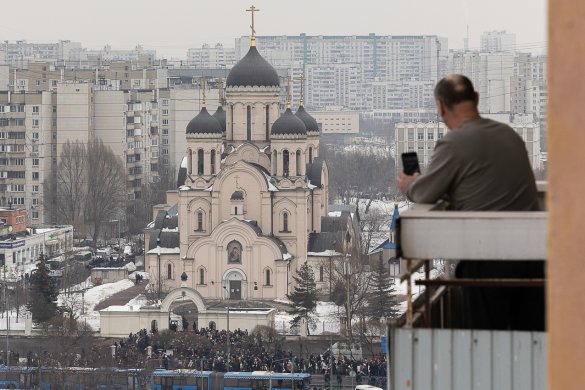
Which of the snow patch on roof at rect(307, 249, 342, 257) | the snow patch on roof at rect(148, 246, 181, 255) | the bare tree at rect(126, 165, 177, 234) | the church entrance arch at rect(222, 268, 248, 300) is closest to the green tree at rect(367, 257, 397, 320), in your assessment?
the church entrance arch at rect(222, 268, 248, 300)

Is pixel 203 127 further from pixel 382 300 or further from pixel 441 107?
pixel 441 107

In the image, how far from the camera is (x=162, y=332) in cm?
2944

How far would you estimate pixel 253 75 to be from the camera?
36938 millimetres

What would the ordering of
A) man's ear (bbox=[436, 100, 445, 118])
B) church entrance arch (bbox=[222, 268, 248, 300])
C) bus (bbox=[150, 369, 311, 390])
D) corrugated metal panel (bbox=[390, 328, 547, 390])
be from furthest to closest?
church entrance arch (bbox=[222, 268, 248, 300]) < bus (bbox=[150, 369, 311, 390]) < man's ear (bbox=[436, 100, 445, 118]) < corrugated metal panel (bbox=[390, 328, 547, 390])

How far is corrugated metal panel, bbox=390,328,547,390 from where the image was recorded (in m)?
2.97

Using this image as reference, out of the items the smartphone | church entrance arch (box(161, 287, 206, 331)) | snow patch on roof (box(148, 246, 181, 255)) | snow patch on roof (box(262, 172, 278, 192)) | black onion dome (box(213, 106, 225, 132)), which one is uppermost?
black onion dome (box(213, 106, 225, 132))

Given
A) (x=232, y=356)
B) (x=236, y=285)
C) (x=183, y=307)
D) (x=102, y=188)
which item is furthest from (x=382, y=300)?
(x=102, y=188)

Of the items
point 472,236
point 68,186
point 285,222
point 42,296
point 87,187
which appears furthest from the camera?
point 68,186

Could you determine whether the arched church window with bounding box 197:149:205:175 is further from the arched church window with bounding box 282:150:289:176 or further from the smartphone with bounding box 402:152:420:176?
the smartphone with bounding box 402:152:420:176

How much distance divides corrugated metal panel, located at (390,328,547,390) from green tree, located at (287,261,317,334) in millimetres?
28313

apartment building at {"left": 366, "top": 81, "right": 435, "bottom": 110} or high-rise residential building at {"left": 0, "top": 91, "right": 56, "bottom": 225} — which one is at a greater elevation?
apartment building at {"left": 366, "top": 81, "right": 435, "bottom": 110}

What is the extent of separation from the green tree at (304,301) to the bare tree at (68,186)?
1838 centimetres

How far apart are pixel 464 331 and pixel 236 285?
3242 cm

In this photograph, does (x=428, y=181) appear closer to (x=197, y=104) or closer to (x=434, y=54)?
(x=197, y=104)
